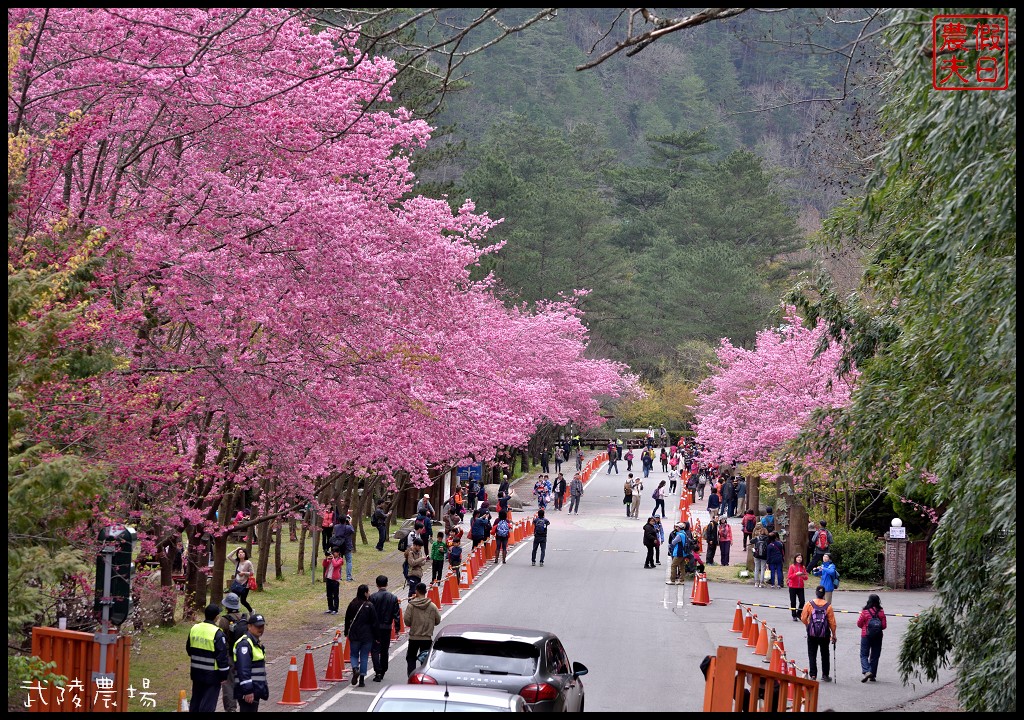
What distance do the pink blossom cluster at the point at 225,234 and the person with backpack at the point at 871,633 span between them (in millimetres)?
8051

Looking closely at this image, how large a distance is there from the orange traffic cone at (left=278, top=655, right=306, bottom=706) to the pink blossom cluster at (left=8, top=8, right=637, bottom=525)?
114 inches

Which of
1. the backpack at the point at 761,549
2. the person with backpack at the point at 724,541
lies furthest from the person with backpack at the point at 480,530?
the backpack at the point at 761,549

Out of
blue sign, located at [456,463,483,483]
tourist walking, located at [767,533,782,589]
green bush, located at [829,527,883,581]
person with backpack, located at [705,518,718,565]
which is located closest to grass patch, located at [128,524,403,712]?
person with backpack, located at [705,518,718,565]

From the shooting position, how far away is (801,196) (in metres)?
103

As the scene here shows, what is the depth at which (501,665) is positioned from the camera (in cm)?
1302

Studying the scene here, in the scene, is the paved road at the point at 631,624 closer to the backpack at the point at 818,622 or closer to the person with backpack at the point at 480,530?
the backpack at the point at 818,622

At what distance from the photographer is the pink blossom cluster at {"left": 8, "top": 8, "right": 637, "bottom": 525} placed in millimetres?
16406

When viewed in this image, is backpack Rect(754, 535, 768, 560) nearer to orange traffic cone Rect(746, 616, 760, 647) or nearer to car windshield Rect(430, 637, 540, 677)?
orange traffic cone Rect(746, 616, 760, 647)

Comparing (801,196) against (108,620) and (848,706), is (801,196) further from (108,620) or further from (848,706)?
(108,620)

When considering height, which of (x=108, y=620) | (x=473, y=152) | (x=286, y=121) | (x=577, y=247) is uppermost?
(x=473, y=152)

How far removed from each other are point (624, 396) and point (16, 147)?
7121 cm

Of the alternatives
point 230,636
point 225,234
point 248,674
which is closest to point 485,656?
point 248,674

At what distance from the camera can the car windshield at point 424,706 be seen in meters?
9.62

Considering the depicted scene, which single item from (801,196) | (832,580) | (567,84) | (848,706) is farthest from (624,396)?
(848,706)
